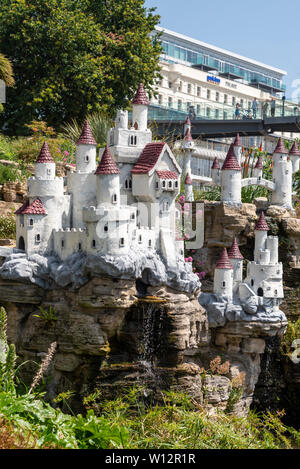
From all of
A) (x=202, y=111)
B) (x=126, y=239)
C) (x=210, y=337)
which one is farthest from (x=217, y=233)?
(x=202, y=111)

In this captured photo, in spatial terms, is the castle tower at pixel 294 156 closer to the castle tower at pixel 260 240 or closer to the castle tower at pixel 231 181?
the castle tower at pixel 231 181

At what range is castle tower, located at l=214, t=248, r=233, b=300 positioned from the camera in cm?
2680

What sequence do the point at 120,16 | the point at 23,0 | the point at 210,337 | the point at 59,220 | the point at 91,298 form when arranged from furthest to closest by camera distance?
the point at 120,16 < the point at 23,0 < the point at 210,337 < the point at 59,220 < the point at 91,298

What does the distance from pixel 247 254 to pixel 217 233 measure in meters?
2.08

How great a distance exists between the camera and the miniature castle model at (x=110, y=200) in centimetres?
2211

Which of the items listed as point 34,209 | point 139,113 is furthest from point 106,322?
point 139,113

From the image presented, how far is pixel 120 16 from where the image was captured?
134 ft

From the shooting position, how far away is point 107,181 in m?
22.4

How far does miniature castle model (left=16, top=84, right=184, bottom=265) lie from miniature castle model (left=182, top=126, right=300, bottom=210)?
18.4 feet

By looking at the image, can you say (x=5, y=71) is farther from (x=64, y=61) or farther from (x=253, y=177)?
(x=253, y=177)

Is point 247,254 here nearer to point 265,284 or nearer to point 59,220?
point 265,284

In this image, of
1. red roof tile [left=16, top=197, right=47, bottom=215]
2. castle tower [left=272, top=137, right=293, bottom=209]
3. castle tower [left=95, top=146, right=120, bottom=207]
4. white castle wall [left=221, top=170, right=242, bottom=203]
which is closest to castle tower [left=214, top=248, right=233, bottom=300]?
white castle wall [left=221, top=170, right=242, bottom=203]

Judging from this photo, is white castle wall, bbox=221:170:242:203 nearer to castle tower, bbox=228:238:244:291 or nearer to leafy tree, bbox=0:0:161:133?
castle tower, bbox=228:238:244:291

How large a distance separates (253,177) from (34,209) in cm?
1408
